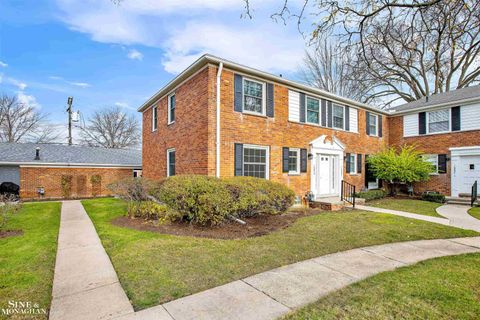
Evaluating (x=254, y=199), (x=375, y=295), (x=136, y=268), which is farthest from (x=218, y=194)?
(x=375, y=295)

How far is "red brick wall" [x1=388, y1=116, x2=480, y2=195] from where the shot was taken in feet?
42.4

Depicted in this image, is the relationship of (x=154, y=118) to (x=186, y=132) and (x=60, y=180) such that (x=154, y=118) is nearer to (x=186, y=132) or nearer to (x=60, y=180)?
(x=186, y=132)

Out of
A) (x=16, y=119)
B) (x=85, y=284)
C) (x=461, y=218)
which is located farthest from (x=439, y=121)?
(x=16, y=119)

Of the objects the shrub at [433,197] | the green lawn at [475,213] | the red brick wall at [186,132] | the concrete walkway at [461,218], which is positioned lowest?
the green lawn at [475,213]

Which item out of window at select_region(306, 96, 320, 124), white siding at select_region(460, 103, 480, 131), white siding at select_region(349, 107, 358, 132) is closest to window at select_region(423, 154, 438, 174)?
white siding at select_region(460, 103, 480, 131)

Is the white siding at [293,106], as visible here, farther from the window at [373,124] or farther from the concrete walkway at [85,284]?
the concrete walkway at [85,284]

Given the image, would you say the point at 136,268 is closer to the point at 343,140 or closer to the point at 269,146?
the point at 269,146

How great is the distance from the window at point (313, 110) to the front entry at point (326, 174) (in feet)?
5.57

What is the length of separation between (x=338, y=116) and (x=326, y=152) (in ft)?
7.78

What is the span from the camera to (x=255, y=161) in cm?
969

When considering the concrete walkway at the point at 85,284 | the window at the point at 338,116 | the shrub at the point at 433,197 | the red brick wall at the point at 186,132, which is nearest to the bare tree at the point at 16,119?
the red brick wall at the point at 186,132

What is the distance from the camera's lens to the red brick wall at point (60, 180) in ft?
48.6

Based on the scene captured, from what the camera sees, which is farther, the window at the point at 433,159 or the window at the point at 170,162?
the window at the point at 433,159

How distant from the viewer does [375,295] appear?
10.3 feet
